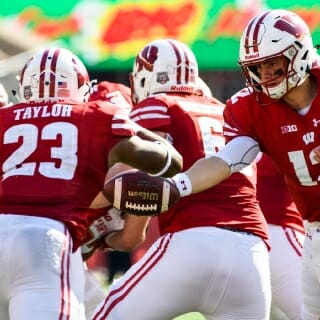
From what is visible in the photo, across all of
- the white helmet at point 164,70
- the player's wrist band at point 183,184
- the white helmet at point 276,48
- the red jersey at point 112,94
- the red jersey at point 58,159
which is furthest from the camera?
the red jersey at point 112,94

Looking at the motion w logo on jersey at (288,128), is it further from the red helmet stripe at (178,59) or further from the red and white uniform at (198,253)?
the red helmet stripe at (178,59)

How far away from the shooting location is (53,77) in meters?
4.52

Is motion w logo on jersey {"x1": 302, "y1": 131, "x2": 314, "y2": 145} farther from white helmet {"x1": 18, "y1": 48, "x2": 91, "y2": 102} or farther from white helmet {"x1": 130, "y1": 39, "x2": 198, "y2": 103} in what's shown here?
white helmet {"x1": 18, "y1": 48, "x2": 91, "y2": 102}

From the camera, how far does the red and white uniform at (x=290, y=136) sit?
14.8ft

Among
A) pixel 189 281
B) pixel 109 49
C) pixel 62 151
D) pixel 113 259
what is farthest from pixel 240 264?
pixel 109 49

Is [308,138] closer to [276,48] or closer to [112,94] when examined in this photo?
[276,48]

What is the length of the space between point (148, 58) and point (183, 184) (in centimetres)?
135

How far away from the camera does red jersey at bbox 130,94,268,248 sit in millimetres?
4578

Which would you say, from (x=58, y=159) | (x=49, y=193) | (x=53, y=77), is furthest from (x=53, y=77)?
(x=49, y=193)

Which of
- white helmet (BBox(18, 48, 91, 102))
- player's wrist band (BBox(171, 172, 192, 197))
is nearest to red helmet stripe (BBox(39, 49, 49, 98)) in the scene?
white helmet (BBox(18, 48, 91, 102))

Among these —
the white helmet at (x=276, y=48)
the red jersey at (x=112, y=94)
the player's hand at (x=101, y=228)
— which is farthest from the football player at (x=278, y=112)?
the red jersey at (x=112, y=94)

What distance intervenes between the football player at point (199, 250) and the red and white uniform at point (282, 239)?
0.84 meters

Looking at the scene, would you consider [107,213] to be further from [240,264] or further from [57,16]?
[57,16]

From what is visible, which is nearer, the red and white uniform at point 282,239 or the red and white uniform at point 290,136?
the red and white uniform at point 290,136
